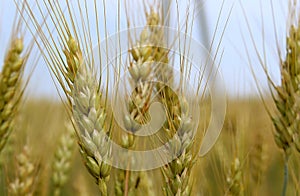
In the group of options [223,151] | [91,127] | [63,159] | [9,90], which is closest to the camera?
[91,127]

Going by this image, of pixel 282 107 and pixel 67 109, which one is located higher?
pixel 67 109

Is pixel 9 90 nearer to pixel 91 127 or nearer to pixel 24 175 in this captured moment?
pixel 24 175

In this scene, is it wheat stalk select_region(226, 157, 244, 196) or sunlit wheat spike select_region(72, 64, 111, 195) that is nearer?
sunlit wheat spike select_region(72, 64, 111, 195)

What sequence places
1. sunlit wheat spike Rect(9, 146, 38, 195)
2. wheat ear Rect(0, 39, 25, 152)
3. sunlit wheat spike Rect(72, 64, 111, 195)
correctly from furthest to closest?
sunlit wheat spike Rect(9, 146, 38, 195)
wheat ear Rect(0, 39, 25, 152)
sunlit wheat spike Rect(72, 64, 111, 195)

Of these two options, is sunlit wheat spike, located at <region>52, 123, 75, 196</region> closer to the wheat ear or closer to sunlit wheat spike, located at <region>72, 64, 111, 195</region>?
the wheat ear

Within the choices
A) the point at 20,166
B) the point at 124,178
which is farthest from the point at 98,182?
the point at 20,166

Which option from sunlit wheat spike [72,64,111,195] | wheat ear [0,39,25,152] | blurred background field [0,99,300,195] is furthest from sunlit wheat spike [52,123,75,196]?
sunlit wheat spike [72,64,111,195]

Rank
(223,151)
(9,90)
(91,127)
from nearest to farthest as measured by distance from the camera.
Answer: (91,127), (9,90), (223,151)

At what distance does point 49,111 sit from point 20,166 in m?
0.31

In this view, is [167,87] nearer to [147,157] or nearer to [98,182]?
[147,157]

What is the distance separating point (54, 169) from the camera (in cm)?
213

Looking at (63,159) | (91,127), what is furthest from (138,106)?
(63,159)

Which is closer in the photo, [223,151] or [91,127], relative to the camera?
[91,127]

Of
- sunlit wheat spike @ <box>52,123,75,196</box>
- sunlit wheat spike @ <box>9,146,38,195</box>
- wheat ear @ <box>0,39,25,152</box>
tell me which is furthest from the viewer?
sunlit wheat spike @ <box>52,123,75,196</box>
